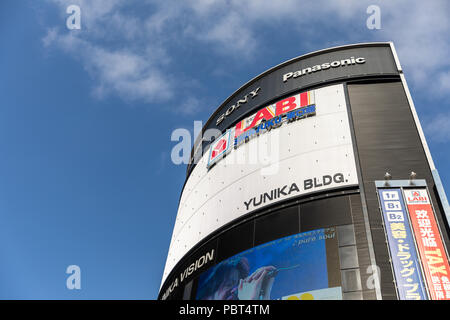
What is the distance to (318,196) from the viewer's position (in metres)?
18.3

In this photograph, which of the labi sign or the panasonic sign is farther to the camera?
the panasonic sign

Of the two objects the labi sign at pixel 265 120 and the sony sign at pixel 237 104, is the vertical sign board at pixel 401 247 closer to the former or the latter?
the labi sign at pixel 265 120

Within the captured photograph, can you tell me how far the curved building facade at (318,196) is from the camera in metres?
14.6

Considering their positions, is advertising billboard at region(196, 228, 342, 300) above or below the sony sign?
below

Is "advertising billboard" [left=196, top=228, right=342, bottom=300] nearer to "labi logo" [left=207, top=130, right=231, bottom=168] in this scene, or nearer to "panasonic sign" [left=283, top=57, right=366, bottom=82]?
"labi logo" [left=207, top=130, right=231, bottom=168]

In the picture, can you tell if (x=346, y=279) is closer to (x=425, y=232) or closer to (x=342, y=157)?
(x=425, y=232)

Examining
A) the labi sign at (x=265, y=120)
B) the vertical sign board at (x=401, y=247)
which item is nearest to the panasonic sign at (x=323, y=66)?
the labi sign at (x=265, y=120)

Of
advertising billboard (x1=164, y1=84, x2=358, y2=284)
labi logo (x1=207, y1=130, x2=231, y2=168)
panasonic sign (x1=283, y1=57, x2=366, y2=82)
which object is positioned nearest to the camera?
advertising billboard (x1=164, y1=84, x2=358, y2=284)

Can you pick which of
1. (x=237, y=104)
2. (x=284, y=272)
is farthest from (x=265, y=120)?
(x=284, y=272)

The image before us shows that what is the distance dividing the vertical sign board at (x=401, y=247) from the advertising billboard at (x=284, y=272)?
233 cm

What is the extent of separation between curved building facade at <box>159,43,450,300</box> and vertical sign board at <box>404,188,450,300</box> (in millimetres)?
45

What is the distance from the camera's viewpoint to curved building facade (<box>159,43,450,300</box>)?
14.6m

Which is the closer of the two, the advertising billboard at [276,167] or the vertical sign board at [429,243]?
the vertical sign board at [429,243]

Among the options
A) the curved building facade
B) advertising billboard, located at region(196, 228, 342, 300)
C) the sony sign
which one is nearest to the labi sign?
the curved building facade
